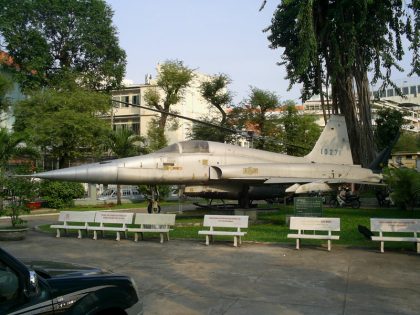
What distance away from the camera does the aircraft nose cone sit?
647 inches

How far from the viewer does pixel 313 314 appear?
6609 millimetres

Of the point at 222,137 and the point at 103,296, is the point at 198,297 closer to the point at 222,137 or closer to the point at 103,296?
the point at 103,296

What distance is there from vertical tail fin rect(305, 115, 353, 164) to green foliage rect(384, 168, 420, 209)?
3753 mm

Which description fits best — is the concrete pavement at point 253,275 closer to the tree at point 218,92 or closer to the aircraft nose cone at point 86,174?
the aircraft nose cone at point 86,174

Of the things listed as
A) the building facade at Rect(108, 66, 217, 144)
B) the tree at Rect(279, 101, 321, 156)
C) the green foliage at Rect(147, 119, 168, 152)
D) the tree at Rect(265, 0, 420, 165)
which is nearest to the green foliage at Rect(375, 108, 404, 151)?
the tree at Rect(279, 101, 321, 156)

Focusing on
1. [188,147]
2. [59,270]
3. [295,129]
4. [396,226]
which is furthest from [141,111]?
[59,270]

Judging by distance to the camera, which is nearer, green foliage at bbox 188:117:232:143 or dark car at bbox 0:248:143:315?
dark car at bbox 0:248:143:315

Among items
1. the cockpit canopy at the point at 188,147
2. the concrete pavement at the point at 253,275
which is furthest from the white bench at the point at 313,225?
the cockpit canopy at the point at 188,147

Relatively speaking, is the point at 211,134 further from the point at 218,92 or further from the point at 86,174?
the point at 86,174

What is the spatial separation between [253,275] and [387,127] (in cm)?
3954

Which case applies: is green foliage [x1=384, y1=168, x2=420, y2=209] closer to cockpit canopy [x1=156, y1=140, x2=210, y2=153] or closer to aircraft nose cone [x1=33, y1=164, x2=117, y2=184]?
cockpit canopy [x1=156, y1=140, x2=210, y2=153]

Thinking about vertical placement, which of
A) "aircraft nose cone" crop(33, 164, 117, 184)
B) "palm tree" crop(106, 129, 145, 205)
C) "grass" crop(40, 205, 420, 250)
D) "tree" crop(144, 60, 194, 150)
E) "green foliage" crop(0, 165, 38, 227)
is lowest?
"grass" crop(40, 205, 420, 250)

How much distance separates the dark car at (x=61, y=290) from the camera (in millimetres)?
3314

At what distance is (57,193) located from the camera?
3200 centimetres
